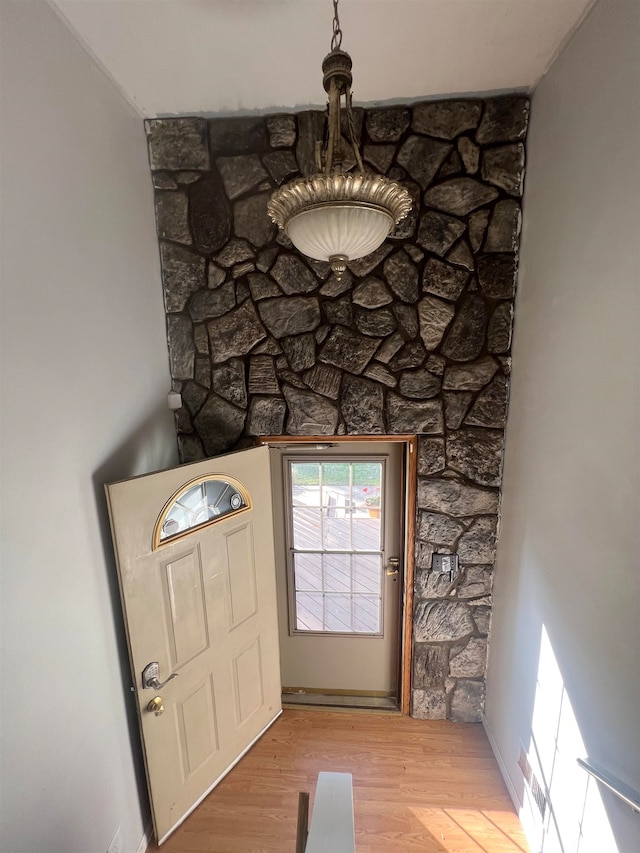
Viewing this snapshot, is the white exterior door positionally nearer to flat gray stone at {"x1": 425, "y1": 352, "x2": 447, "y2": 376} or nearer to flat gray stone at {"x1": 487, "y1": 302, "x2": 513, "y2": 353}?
flat gray stone at {"x1": 425, "y1": 352, "x2": 447, "y2": 376}

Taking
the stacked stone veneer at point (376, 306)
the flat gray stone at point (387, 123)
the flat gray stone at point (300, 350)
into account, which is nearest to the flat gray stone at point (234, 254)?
the stacked stone veneer at point (376, 306)

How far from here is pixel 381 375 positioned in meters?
2.19

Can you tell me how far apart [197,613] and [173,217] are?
2.11 meters

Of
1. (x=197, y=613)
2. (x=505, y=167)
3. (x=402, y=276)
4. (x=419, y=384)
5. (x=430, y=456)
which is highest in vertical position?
(x=505, y=167)

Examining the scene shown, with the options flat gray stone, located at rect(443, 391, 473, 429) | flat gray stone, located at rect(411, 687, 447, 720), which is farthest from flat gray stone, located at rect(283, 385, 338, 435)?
flat gray stone, located at rect(411, 687, 447, 720)

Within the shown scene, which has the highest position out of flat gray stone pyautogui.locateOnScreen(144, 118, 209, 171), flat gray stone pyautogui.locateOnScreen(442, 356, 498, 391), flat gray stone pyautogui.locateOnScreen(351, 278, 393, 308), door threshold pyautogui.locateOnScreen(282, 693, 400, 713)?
flat gray stone pyautogui.locateOnScreen(144, 118, 209, 171)

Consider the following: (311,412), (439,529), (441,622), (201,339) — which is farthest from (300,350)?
(441,622)

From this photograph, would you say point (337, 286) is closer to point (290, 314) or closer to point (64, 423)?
point (290, 314)

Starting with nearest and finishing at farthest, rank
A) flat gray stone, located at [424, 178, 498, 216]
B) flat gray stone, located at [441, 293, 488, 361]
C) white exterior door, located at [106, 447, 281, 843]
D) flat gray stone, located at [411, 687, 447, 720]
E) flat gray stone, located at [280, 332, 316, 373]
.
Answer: white exterior door, located at [106, 447, 281, 843], flat gray stone, located at [424, 178, 498, 216], flat gray stone, located at [441, 293, 488, 361], flat gray stone, located at [280, 332, 316, 373], flat gray stone, located at [411, 687, 447, 720]

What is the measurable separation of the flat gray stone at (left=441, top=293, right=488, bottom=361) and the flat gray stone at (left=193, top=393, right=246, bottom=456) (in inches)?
48.7

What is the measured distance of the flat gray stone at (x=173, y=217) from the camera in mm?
2117

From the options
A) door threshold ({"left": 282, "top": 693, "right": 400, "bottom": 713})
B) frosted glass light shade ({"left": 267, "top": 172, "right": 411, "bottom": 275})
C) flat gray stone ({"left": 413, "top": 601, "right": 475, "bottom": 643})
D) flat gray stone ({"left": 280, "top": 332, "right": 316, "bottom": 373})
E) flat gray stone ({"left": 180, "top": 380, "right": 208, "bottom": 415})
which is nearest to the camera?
frosted glass light shade ({"left": 267, "top": 172, "right": 411, "bottom": 275})

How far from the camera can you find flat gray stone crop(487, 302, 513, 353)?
208 centimetres

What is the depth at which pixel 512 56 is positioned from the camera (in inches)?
65.7
